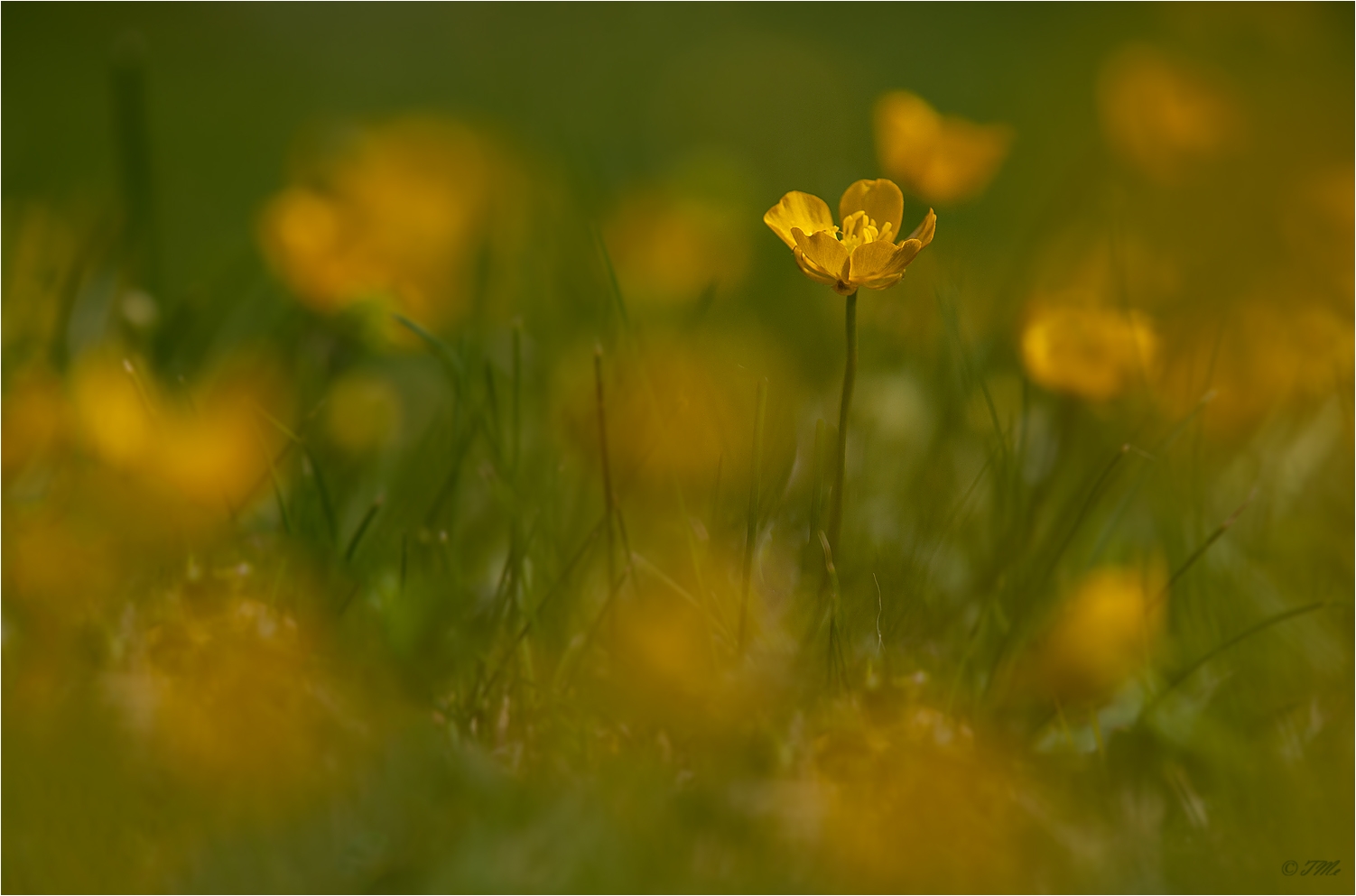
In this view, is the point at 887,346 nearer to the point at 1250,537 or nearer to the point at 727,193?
the point at 1250,537

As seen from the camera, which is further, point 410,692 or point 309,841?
point 410,692

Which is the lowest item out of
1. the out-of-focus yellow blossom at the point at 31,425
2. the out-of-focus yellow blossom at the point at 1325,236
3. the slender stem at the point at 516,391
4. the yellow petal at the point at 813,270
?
the out-of-focus yellow blossom at the point at 1325,236

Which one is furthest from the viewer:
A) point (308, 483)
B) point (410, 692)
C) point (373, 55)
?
point (373, 55)

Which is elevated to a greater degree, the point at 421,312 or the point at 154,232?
the point at 154,232

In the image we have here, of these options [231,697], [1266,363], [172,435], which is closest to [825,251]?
[231,697]

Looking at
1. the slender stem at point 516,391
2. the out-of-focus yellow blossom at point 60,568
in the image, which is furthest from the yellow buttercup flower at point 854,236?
the out-of-focus yellow blossom at point 60,568

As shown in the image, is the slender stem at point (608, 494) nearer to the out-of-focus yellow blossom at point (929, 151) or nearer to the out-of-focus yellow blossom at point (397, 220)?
the out-of-focus yellow blossom at point (929, 151)

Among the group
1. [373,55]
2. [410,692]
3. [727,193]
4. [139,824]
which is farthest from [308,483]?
[373,55]
